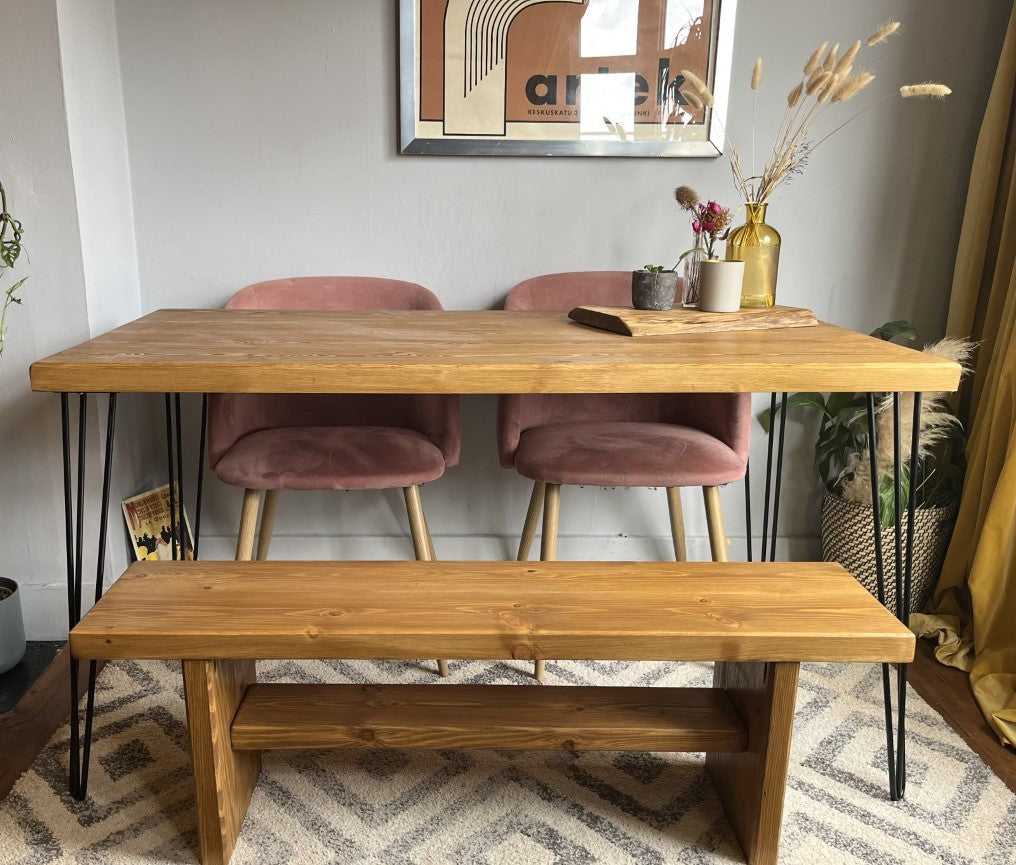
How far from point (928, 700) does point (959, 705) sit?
2.4 inches

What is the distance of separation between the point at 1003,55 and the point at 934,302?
24.3 inches

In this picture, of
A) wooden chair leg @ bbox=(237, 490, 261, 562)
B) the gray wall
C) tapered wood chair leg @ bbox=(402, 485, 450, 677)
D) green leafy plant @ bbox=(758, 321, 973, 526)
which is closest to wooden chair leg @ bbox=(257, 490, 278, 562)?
wooden chair leg @ bbox=(237, 490, 261, 562)

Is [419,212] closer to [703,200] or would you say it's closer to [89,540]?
[703,200]

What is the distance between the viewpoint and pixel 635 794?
147 centimetres

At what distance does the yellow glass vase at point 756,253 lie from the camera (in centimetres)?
170

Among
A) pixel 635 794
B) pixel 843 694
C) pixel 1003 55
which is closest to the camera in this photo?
pixel 635 794

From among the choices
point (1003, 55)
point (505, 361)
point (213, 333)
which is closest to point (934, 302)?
point (1003, 55)

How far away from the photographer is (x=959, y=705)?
5.88 feet

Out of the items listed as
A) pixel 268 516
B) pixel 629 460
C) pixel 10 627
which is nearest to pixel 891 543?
pixel 629 460

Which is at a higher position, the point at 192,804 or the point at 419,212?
the point at 419,212

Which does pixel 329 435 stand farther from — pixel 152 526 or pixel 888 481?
pixel 888 481

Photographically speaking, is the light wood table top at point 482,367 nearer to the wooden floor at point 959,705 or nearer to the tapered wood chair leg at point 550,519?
the tapered wood chair leg at point 550,519

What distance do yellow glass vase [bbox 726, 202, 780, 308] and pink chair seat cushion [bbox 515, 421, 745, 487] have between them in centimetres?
34

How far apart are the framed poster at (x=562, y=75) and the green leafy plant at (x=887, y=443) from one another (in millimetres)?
729
